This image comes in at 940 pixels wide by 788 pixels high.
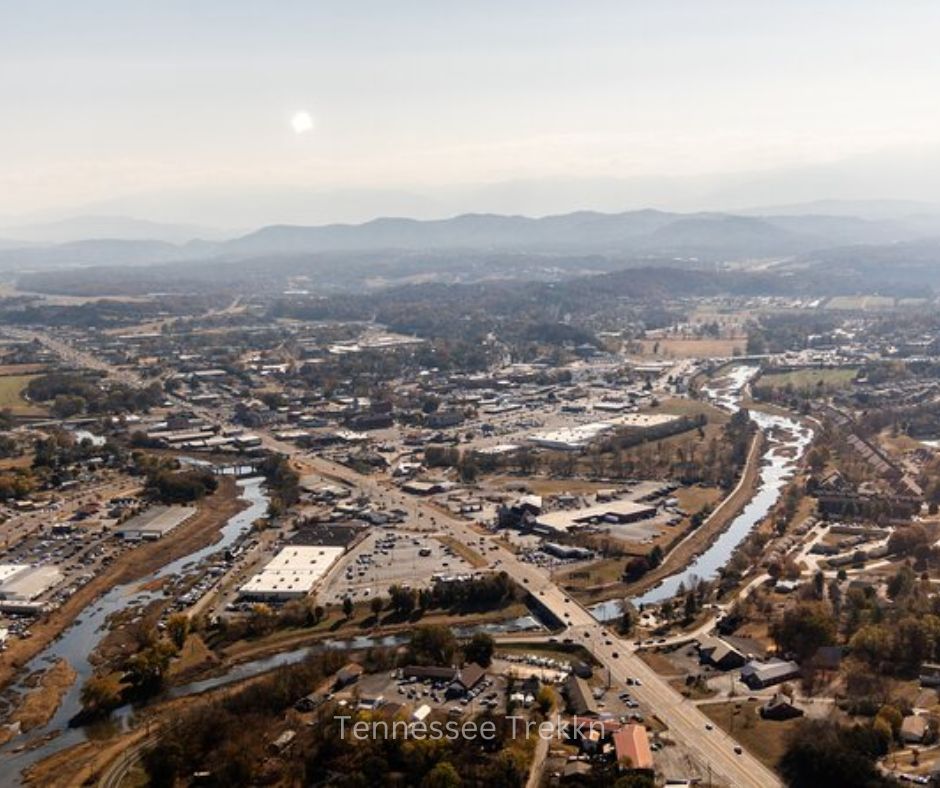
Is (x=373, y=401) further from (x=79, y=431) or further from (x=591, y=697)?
(x=591, y=697)

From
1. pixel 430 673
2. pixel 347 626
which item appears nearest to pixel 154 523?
pixel 347 626

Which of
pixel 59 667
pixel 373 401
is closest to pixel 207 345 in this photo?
pixel 373 401

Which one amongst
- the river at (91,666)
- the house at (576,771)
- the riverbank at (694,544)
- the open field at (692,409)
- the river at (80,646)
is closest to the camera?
the house at (576,771)

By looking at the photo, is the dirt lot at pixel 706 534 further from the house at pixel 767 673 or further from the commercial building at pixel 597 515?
the house at pixel 767 673

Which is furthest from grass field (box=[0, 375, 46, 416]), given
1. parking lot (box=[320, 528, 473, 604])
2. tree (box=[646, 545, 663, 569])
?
tree (box=[646, 545, 663, 569])

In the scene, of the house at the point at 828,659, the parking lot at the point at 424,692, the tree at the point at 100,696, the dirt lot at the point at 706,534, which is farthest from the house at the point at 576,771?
the dirt lot at the point at 706,534
